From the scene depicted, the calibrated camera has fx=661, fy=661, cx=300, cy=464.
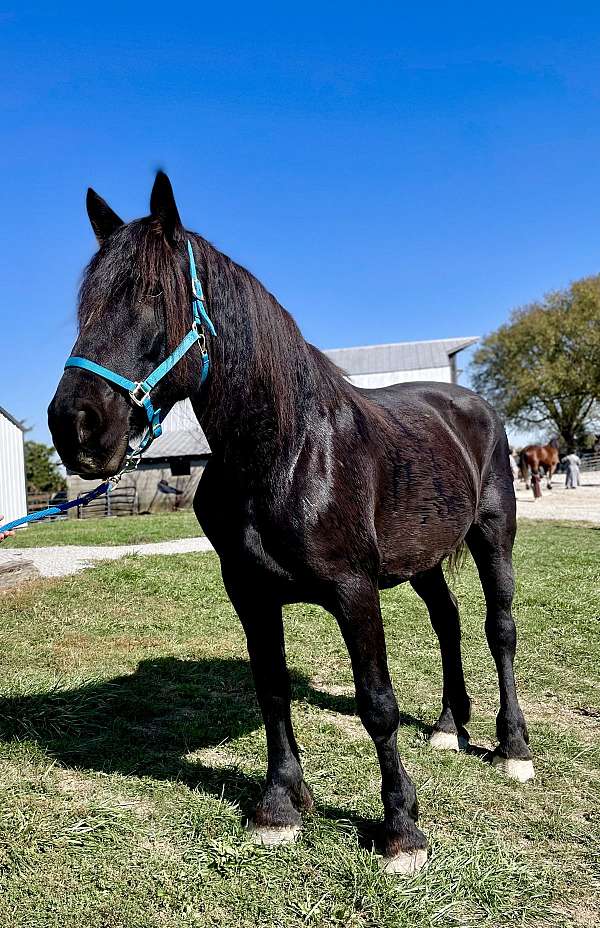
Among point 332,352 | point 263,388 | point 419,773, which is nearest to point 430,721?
point 419,773

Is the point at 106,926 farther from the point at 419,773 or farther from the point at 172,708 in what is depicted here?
the point at 172,708

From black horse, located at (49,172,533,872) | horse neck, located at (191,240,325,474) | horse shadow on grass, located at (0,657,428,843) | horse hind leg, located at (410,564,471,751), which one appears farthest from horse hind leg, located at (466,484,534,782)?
horse neck, located at (191,240,325,474)

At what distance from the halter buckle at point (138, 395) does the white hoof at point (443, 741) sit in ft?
9.81

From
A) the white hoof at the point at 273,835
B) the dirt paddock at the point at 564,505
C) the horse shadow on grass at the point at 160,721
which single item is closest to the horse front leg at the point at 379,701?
the horse shadow on grass at the point at 160,721

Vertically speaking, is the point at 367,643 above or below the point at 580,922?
above

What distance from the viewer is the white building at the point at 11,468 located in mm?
24953

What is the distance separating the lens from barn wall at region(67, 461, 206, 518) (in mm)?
30453

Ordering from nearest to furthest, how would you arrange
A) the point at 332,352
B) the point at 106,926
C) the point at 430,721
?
the point at 106,926 → the point at 430,721 → the point at 332,352

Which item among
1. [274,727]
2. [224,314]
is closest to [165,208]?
[224,314]

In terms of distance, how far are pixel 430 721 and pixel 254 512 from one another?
105 inches

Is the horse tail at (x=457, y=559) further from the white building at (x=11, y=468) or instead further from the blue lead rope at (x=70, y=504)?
the white building at (x=11, y=468)

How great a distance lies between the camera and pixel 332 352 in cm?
4575

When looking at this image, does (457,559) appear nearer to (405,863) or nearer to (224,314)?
(405,863)

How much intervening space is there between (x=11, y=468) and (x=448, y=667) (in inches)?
962
